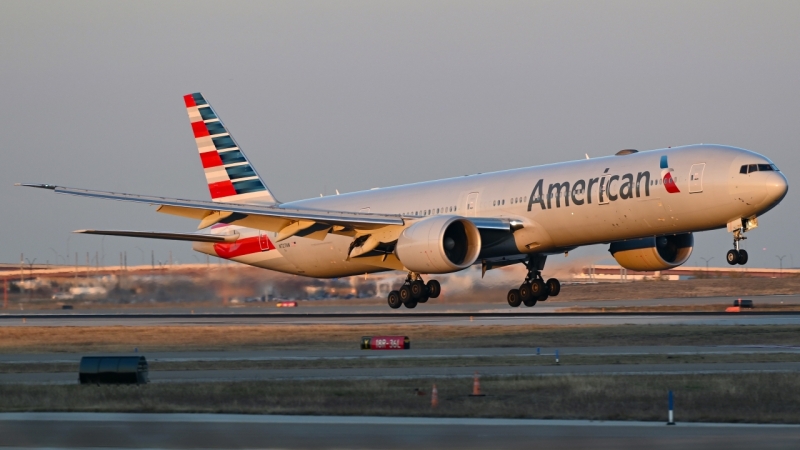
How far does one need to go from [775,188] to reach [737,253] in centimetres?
253

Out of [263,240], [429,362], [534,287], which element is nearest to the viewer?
[429,362]

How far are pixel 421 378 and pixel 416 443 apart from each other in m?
9.94

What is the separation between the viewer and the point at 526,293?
46.6 m

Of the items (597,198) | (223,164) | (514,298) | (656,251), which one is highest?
(223,164)

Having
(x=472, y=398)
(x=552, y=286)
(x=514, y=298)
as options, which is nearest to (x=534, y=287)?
(x=552, y=286)

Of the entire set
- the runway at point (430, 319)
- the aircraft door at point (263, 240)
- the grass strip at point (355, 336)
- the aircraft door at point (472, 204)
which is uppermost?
the aircraft door at point (472, 204)

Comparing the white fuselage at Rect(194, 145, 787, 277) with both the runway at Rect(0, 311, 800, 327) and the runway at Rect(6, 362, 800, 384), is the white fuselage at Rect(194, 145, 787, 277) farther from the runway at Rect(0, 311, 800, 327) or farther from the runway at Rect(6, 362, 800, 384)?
the runway at Rect(6, 362, 800, 384)

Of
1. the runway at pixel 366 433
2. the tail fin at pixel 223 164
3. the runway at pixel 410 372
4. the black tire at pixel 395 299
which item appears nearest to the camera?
the runway at pixel 366 433

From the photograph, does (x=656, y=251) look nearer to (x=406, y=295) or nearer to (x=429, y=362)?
(x=406, y=295)

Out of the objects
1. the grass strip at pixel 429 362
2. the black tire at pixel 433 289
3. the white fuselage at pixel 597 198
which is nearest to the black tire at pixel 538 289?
the white fuselage at pixel 597 198

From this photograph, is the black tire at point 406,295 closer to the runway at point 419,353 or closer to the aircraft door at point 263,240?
the aircraft door at point 263,240

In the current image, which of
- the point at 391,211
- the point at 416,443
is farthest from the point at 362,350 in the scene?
the point at 416,443

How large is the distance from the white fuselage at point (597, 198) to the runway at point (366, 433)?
1979 cm

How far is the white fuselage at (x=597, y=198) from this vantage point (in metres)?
36.8
